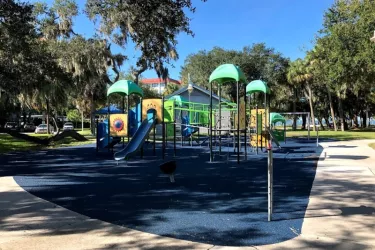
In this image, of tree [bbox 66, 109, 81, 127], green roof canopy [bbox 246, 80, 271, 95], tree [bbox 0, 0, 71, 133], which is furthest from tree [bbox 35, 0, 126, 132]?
tree [bbox 66, 109, 81, 127]

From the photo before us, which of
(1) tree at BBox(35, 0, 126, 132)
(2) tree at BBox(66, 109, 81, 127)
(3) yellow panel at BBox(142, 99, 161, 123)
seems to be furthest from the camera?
(2) tree at BBox(66, 109, 81, 127)

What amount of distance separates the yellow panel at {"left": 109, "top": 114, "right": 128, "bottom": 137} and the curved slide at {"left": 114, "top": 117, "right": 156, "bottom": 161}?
1328 millimetres

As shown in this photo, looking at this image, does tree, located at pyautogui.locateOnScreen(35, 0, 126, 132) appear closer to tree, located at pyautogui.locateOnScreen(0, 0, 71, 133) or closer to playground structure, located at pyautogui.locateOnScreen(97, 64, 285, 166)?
tree, located at pyautogui.locateOnScreen(0, 0, 71, 133)

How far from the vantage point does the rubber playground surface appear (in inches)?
183

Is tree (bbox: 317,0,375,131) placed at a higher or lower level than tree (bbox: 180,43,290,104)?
lower

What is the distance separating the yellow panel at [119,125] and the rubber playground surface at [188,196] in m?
3.03

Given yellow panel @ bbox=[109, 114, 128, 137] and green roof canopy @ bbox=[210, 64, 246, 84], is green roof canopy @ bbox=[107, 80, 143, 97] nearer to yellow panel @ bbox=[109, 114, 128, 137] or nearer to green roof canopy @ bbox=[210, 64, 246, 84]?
yellow panel @ bbox=[109, 114, 128, 137]

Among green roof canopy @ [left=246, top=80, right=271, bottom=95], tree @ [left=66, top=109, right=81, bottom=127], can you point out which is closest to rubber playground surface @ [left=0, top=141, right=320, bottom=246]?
green roof canopy @ [left=246, top=80, right=271, bottom=95]

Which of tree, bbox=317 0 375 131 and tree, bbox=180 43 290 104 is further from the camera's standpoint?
tree, bbox=180 43 290 104

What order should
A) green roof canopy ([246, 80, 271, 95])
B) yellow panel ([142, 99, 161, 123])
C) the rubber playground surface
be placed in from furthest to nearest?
green roof canopy ([246, 80, 271, 95]), yellow panel ([142, 99, 161, 123]), the rubber playground surface

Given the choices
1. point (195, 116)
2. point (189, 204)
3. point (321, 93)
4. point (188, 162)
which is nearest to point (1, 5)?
point (188, 162)

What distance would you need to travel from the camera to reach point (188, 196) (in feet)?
21.6

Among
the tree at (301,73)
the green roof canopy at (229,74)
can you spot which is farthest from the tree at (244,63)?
the green roof canopy at (229,74)

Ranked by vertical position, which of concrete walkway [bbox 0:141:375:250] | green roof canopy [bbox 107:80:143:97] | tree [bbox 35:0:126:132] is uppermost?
tree [bbox 35:0:126:132]
